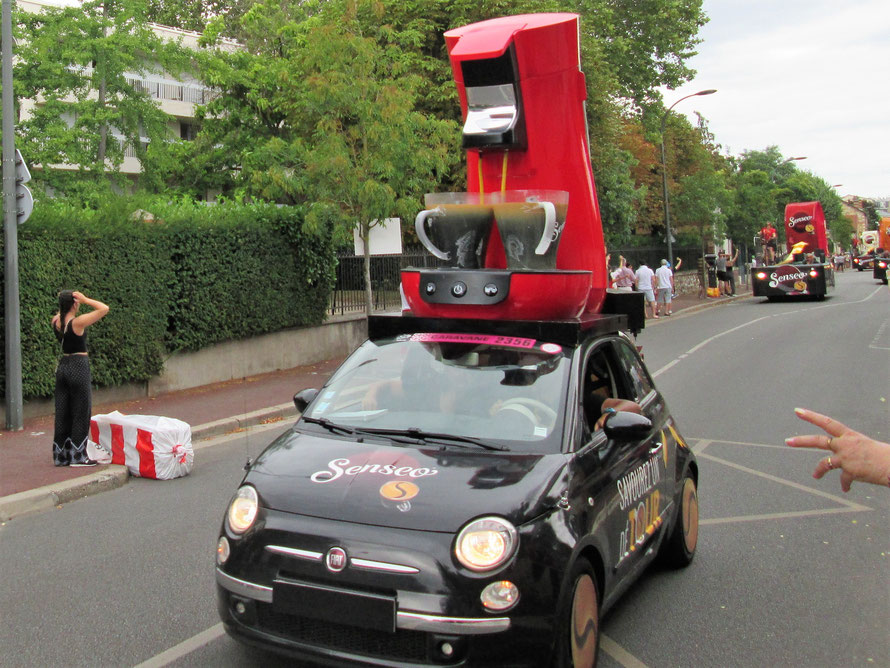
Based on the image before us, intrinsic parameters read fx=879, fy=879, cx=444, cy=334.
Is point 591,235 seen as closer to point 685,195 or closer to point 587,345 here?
point 587,345

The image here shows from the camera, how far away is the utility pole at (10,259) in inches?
412

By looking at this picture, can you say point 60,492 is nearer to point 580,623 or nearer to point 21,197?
point 21,197

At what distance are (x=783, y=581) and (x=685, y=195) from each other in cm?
3435

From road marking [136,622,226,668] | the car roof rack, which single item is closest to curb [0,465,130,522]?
road marking [136,622,226,668]

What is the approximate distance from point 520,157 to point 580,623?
13.8 feet

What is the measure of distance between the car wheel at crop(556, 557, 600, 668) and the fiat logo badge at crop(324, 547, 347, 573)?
0.89 meters

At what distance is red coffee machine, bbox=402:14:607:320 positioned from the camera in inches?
235

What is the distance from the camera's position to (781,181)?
92.0 metres

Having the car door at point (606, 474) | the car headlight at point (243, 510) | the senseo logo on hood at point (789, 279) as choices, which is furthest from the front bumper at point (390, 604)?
the senseo logo on hood at point (789, 279)

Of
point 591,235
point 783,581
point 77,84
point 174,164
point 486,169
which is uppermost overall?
point 77,84

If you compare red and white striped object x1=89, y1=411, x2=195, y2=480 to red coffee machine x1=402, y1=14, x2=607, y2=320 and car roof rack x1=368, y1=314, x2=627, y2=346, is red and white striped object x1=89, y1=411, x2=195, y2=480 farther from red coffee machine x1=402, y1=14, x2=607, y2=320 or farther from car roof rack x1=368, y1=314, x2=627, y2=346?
car roof rack x1=368, y1=314, x2=627, y2=346

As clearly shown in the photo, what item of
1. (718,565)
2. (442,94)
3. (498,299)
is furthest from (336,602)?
(442,94)

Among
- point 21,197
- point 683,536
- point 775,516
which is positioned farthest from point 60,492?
point 775,516

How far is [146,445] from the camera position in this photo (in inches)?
330
